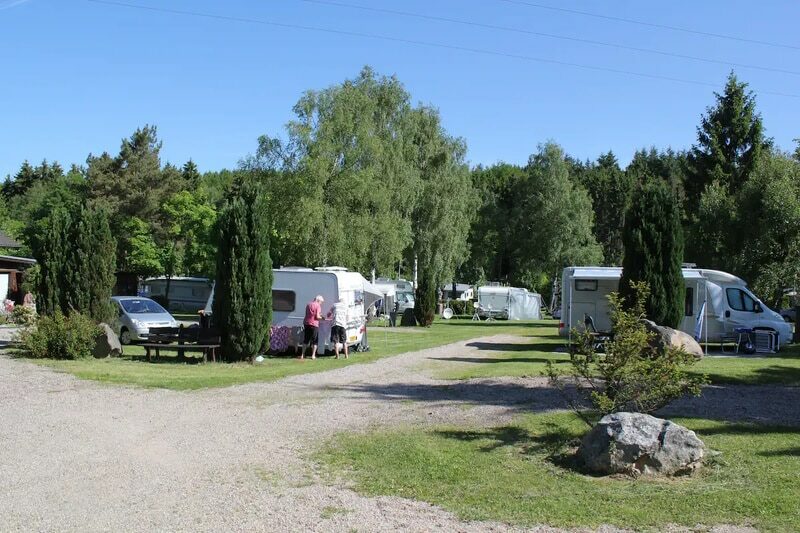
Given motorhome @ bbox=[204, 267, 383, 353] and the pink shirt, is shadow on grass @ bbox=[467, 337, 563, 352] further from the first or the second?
the pink shirt

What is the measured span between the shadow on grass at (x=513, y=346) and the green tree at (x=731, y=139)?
21442mm

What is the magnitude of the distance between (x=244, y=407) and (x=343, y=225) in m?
24.7

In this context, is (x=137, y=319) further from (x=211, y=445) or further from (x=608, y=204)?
(x=608, y=204)

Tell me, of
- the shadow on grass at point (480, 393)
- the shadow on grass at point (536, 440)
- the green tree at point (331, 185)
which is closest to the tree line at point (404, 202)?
the green tree at point (331, 185)

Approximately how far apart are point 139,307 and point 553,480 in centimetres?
1812

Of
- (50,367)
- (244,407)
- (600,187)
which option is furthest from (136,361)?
(600,187)

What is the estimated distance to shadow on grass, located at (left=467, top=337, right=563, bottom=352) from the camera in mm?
21500

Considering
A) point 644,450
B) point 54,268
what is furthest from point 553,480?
point 54,268

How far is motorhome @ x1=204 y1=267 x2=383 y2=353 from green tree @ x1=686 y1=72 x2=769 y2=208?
91.1 ft

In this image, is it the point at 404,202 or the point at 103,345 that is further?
the point at 404,202

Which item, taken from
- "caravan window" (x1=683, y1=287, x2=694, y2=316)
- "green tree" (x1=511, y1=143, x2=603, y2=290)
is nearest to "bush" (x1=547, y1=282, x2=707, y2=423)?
"caravan window" (x1=683, y1=287, x2=694, y2=316)

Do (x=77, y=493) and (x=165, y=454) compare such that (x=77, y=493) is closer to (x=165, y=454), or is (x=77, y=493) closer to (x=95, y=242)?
(x=165, y=454)

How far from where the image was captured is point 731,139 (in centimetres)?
4094

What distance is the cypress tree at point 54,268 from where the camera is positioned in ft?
55.8
